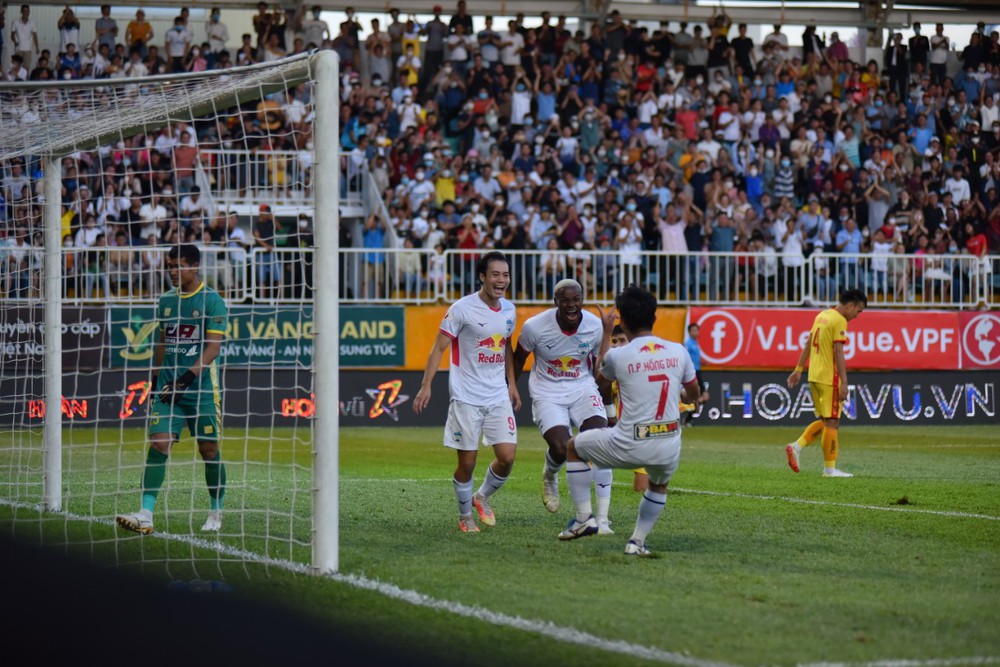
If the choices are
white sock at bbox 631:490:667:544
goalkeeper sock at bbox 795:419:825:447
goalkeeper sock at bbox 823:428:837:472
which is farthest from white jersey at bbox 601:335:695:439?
goalkeeper sock at bbox 795:419:825:447

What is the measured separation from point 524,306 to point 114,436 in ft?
24.8

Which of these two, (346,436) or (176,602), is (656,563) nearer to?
(176,602)

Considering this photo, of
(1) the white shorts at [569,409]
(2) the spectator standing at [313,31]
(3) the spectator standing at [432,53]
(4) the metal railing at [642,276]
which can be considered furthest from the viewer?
(3) the spectator standing at [432,53]

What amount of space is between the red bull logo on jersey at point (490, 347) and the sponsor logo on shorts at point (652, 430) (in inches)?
82.7

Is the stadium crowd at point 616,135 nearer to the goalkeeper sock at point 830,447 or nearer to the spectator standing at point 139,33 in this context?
the spectator standing at point 139,33

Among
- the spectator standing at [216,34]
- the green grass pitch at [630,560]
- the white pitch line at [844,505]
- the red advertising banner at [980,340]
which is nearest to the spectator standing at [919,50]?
the red advertising banner at [980,340]

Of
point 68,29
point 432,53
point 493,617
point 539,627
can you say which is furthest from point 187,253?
point 432,53

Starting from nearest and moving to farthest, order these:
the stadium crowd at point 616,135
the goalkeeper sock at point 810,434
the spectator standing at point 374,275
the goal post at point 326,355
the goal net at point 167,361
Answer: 1. the goal post at point 326,355
2. the goal net at point 167,361
3. the goalkeeper sock at point 810,434
4. the spectator standing at point 374,275
5. the stadium crowd at point 616,135

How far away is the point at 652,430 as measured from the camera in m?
9.01

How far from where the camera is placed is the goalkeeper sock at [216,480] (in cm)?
1034

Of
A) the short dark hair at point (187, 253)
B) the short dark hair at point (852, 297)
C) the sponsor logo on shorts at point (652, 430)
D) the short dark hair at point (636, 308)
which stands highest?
the short dark hair at point (187, 253)

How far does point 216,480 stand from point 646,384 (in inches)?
136

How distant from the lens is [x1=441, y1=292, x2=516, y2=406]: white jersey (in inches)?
427

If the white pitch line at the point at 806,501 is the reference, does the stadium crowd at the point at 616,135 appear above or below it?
above
